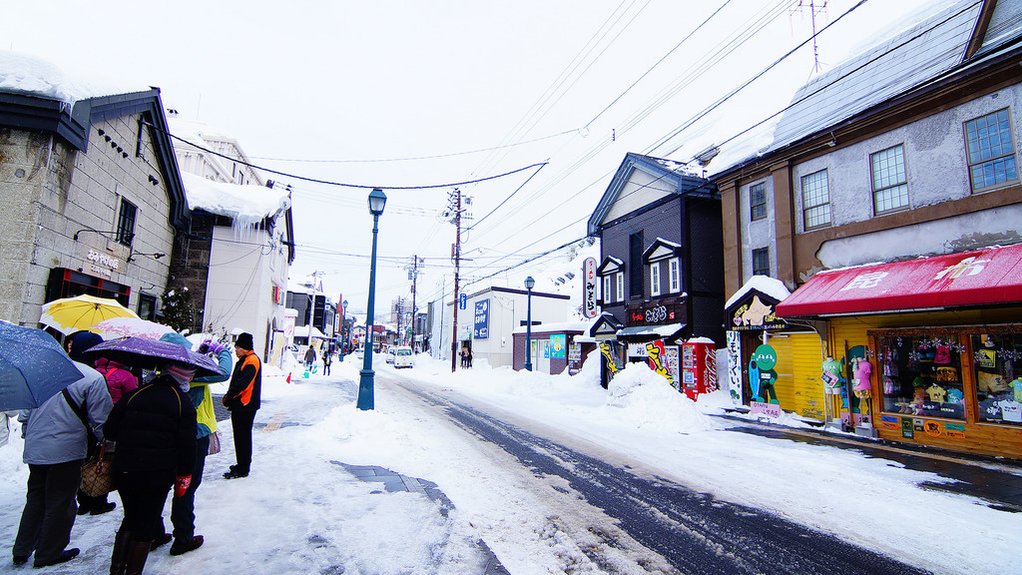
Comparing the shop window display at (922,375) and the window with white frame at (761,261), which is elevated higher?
the window with white frame at (761,261)

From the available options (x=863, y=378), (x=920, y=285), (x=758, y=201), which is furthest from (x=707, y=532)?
(x=758, y=201)

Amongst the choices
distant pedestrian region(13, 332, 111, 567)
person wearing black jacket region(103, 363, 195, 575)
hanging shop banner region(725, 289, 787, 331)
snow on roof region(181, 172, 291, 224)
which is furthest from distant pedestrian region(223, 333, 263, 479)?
snow on roof region(181, 172, 291, 224)

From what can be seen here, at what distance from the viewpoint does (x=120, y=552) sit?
140 inches

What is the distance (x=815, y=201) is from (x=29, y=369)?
16667 mm

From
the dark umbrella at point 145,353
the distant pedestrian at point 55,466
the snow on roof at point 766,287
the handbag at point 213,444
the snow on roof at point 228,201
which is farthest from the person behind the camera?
the snow on roof at point 228,201

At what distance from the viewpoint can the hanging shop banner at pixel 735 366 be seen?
15730 millimetres

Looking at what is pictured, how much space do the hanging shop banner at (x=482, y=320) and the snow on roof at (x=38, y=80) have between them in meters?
34.3

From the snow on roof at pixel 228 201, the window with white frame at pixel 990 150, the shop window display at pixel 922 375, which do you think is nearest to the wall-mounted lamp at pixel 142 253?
the snow on roof at pixel 228 201

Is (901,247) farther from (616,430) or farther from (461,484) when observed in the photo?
(461,484)

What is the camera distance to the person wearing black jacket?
349cm

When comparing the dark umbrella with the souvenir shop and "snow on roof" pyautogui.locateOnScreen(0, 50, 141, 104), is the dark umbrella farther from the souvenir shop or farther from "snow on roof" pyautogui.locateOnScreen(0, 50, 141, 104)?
the souvenir shop

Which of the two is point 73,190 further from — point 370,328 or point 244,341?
point 244,341

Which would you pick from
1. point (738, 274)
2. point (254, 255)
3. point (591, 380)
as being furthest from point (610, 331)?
point (254, 255)

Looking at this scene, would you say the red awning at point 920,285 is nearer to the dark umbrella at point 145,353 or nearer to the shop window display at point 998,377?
the shop window display at point 998,377
